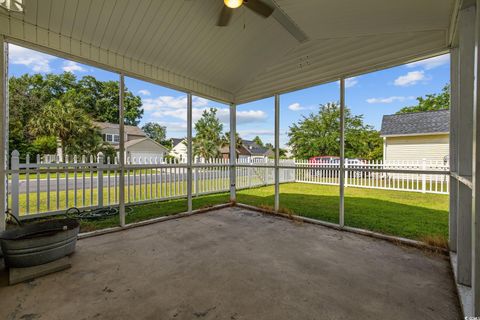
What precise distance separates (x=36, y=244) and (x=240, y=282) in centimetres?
213

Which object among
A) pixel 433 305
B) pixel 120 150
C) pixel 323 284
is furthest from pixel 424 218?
pixel 120 150

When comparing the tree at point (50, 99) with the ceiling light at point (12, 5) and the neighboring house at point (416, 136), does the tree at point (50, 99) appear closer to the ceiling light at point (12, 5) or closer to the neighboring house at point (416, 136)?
the ceiling light at point (12, 5)

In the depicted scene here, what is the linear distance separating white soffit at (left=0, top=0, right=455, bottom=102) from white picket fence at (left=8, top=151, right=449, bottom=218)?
69.1 inches

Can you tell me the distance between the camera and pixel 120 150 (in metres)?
3.64

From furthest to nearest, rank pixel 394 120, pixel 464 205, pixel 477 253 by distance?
pixel 394 120 → pixel 464 205 → pixel 477 253

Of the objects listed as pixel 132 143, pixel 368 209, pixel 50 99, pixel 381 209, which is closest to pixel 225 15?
pixel 368 209

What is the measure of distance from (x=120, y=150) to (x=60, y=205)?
7.89 ft

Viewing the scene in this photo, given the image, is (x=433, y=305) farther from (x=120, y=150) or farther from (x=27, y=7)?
(x=27, y=7)

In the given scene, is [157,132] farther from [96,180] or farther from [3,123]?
[3,123]

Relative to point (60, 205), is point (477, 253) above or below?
above

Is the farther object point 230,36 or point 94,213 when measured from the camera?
point 94,213

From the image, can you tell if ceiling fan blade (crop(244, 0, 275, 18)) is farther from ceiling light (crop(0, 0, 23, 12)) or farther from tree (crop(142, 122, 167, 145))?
tree (crop(142, 122, 167, 145))

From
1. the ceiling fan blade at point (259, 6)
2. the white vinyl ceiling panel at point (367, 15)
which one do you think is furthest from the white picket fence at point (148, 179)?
the ceiling fan blade at point (259, 6)

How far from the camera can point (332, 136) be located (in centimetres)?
691
